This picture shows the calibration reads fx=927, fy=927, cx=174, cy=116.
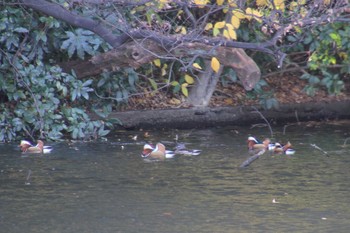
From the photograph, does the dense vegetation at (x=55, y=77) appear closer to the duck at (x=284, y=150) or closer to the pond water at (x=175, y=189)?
the pond water at (x=175, y=189)

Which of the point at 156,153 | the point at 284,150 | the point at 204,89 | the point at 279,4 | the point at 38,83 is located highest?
the point at 279,4

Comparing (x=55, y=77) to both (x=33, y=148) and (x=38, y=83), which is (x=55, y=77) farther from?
(x=33, y=148)

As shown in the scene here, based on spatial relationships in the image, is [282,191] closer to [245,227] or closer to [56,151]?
[245,227]

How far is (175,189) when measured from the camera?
934 centimetres

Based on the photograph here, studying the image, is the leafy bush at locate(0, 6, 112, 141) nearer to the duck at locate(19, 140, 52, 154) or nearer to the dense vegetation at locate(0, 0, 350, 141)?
the dense vegetation at locate(0, 0, 350, 141)

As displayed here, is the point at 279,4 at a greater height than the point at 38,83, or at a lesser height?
greater

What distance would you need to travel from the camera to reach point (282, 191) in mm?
9234

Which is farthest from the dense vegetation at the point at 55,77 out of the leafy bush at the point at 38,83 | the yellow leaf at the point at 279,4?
the yellow leaf at the point at 279,4

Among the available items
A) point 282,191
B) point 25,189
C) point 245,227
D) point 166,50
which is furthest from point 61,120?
point 245,227

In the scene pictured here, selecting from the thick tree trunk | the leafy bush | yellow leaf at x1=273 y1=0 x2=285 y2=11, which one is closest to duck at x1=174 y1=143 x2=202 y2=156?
the leafy bush

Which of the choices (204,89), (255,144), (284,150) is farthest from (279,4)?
(204,89)

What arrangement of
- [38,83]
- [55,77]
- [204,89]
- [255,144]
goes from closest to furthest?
[255,144] → [38,83] → [55,77] → [204,89]

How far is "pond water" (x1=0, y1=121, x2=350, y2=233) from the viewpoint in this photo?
7.81 meters

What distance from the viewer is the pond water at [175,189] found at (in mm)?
7812
